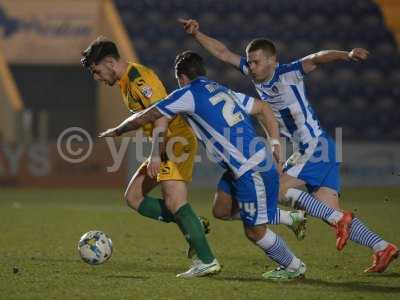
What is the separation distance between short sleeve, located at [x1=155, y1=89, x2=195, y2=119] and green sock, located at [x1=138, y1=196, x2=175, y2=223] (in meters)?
1.26

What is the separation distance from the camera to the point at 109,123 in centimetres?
2030

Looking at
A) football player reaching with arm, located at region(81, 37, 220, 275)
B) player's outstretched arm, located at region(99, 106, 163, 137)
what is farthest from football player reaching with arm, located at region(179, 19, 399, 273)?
player's outstretched arm, located at region(99, 106, 163, 137)

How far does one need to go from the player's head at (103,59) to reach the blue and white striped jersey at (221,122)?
0.79m

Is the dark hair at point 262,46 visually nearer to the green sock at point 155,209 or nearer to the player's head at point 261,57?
the player's head at point 261,57

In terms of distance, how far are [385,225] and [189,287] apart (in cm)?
499

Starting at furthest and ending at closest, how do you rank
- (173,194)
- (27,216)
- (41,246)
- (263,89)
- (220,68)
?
(220,68) < (27,216) < (41,246) < (263,89) < (173,194)

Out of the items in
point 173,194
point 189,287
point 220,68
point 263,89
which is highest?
point 220,68

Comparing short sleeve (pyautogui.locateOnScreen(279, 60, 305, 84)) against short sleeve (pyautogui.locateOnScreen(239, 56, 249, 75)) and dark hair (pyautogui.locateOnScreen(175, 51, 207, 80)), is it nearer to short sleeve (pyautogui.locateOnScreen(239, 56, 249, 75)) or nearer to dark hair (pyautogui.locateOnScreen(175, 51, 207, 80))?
short sleeve (pyautogui.locateOnScreen(239, 56, 249, 75))

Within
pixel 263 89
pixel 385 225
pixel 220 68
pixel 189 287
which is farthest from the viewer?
pixel 220 68

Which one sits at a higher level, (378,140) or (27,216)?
(378,140)

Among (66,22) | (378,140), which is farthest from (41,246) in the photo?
(66,22)

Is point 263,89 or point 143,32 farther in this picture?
point 143,32

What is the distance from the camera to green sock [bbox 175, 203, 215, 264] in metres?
6.50

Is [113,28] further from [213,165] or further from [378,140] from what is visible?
[378,140]
